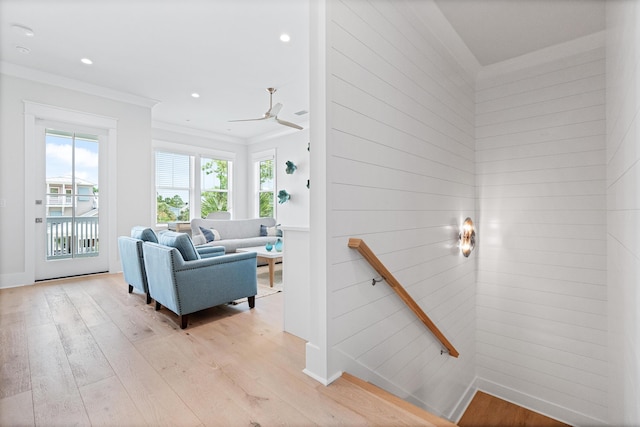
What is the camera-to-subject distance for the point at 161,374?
6.47 ft

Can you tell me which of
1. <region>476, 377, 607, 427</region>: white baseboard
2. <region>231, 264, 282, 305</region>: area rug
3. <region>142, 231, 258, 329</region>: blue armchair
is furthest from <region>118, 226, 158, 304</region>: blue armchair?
<region>476, 377, 607, 427</region>: white baseboard

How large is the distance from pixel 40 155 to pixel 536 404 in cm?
745

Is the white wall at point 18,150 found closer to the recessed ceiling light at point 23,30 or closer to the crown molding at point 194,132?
the recessed ceiling light at point 23,30

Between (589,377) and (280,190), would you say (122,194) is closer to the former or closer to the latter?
(280,190)

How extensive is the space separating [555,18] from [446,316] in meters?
3.12

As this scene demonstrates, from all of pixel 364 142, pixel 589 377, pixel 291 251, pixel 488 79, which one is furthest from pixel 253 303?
pixel 488 79

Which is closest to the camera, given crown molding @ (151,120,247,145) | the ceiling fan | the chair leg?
the chair leg

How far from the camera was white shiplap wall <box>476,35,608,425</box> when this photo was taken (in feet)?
10.3

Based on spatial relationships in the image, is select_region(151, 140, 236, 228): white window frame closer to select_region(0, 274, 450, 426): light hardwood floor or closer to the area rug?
the area rug

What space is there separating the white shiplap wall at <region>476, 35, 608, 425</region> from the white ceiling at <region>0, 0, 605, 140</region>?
0.51 metres

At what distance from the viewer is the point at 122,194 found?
512 centimetres

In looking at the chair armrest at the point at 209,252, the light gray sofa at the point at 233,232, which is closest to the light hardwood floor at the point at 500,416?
the chair armrest at the point at 209,252

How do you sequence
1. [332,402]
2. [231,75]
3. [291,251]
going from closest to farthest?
1. [332,402]
2. [291,251]
3. [231,75]

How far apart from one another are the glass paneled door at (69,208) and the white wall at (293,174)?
3.73 m
